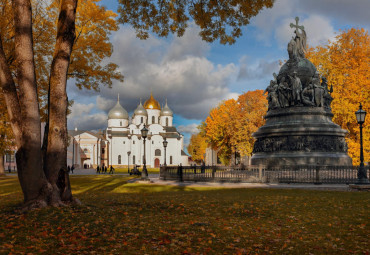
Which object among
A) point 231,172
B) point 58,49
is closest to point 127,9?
point 58,49

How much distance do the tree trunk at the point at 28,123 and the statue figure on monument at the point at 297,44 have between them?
21571 mm

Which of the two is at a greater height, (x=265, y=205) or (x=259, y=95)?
(x=259, y=95)

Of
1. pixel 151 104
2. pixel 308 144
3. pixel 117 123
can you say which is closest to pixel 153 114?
pixel 151 104

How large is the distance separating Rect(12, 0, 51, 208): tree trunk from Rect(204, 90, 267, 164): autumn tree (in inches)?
1695

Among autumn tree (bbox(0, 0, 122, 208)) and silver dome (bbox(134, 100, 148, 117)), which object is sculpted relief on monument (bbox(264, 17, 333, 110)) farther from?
silver dome (bbox(134, 100, 148, 117))

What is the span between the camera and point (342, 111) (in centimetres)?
3241

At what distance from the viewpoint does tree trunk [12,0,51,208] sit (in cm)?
832

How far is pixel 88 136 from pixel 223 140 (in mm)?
56029

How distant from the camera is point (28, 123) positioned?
8.39m

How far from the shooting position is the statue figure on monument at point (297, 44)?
26.4m

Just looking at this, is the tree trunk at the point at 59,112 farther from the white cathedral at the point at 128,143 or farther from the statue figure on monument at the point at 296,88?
the white cathedral at the point at 128,143

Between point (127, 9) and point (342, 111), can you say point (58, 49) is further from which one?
point (342, 111)

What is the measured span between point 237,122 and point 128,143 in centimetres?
5509

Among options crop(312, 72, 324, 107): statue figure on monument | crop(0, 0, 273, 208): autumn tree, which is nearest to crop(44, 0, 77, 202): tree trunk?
crop(0, 0, 273, 208): autumn tree
